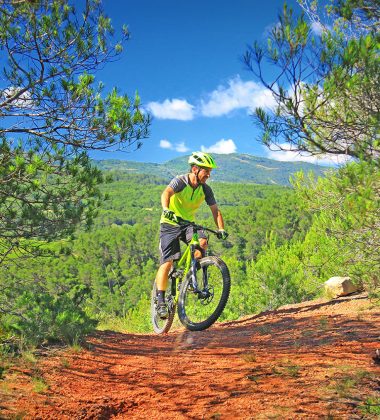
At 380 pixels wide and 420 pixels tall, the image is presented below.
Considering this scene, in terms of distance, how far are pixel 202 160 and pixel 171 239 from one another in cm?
134

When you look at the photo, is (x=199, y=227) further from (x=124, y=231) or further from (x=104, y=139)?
(x=124, y=231)

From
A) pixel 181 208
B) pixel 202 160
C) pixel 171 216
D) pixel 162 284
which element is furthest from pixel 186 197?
pixel 162 284

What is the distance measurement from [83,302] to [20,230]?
149cm

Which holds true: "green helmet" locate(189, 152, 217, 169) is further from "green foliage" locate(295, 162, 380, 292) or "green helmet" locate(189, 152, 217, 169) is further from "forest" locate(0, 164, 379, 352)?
"green foliage" locate(295, 162, 380, 292)

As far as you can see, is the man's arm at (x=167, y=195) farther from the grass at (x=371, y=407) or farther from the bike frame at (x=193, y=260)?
the grass at (x=371, y=407)

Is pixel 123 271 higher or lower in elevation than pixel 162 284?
lower

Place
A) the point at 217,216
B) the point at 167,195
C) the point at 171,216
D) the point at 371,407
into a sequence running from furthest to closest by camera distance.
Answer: the point at 217,216
the point at 167,195
the point at 171,216
the point at 371,407

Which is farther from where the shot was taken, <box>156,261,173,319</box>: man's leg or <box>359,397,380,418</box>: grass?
<box>156,261,173,319</box>: man's leg

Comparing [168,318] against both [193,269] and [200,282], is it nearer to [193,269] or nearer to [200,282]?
[200,282]

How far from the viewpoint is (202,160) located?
18.8ft

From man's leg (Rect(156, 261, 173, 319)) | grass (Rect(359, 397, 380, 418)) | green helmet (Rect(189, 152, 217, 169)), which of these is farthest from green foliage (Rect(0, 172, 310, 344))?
grass (Rect(359, 397, 380, 418))

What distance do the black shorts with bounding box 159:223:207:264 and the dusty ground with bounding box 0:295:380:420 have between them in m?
1.38

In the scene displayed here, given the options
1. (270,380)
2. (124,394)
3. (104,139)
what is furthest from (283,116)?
(124,394)

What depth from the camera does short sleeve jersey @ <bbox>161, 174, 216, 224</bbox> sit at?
233 inches
